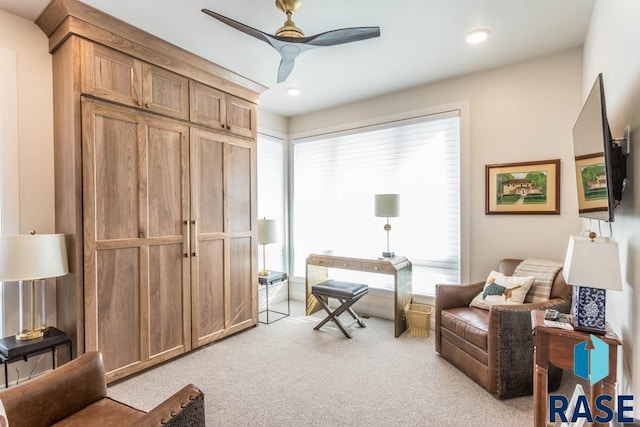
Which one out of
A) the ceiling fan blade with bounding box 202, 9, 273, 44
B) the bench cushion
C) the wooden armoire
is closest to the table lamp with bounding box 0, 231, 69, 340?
the wooden armoire

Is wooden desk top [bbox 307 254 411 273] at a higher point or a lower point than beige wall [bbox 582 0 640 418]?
lower

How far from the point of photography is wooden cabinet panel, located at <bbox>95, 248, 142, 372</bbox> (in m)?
2.28

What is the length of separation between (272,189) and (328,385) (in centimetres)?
268

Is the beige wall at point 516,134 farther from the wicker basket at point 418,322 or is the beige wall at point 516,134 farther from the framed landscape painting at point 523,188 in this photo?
the wicker basket at point 418,322

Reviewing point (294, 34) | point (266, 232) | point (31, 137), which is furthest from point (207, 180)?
point (294, 34)

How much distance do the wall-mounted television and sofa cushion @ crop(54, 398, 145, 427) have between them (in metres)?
2.26

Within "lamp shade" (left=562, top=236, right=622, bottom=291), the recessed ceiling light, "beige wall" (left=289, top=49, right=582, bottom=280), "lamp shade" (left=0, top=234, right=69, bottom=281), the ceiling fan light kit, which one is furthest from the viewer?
the ceiling fan light kit

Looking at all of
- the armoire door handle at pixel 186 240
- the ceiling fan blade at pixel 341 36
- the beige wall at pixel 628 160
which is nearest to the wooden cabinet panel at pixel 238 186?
the armoire door handle at pixel 186 240

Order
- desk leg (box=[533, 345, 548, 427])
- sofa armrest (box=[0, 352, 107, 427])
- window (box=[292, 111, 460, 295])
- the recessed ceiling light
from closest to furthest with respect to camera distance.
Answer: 1. sofa armrest (box=[0, 352, 107, 427])
2. desk leg (box=[533, 345, 548, 427])
3. the recessed ceiling light
4. window (box=[292, 111, 460, 295])

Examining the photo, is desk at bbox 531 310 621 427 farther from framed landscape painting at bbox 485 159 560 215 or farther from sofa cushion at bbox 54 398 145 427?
sofa cushion at bbox 54 398 145 427

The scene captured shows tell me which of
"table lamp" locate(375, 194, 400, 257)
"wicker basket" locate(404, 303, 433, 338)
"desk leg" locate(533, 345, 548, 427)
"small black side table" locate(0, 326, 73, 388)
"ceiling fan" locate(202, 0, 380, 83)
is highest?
"ceiling fan" locate(202, 0, 380, 83)

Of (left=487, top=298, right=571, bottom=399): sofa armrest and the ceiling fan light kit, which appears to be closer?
(left=487, top=298, right=571, bottom=399): sofa armrest

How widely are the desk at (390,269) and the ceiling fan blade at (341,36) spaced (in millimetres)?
2102

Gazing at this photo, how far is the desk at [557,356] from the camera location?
4.63 feet
